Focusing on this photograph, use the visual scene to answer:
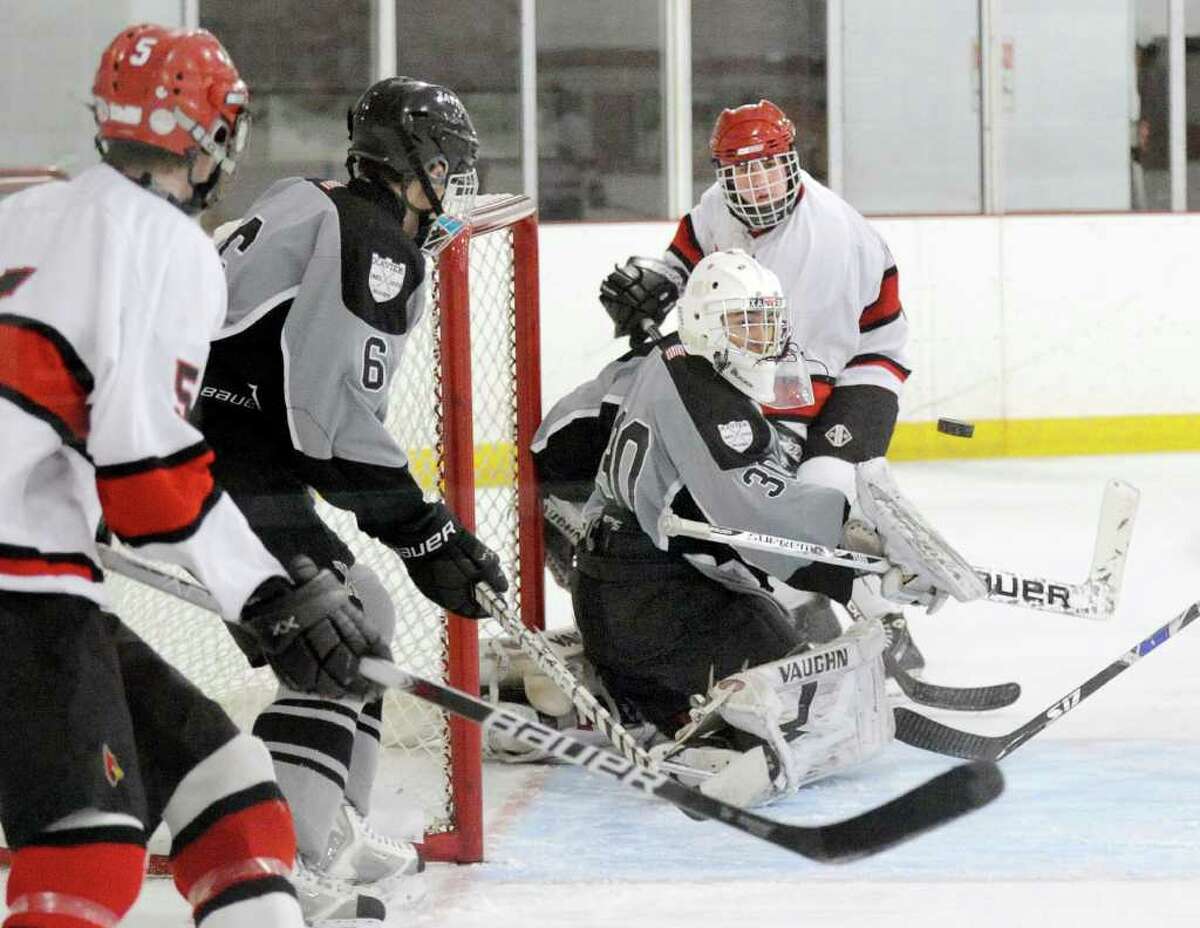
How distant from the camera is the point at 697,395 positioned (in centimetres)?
302

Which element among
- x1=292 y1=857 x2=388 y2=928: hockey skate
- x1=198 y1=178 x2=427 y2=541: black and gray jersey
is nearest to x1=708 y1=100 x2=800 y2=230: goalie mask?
x1=198 y1=178 x2=427 y2=541: black and gray jersey

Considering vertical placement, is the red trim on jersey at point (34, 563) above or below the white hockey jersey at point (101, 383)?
below

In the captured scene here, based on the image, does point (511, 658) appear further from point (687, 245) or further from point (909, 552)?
point (687, 245)

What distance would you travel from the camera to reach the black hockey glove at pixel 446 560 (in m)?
2.40

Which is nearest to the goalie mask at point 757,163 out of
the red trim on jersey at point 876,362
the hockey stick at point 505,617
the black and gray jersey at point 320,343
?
the red trim on jersey at point 876,362

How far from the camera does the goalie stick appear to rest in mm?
1846

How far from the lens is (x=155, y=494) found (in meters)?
1.58

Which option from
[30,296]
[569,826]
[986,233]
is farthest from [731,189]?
[986,233]

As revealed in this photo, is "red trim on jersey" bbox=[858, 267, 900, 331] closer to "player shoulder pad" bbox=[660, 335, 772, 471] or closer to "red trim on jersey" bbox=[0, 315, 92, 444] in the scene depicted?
"player shoulder pad" bbox=[660, 335, 772, 471]

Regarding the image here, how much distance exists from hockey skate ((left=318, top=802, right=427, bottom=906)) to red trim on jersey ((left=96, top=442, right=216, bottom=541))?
93 cm

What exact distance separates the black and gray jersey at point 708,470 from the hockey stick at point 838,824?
1105mm

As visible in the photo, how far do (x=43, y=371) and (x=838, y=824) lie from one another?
86cm

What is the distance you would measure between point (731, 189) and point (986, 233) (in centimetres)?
354

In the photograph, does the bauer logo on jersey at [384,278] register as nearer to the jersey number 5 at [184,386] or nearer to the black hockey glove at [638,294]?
the jersey number 5 at [184,386]
